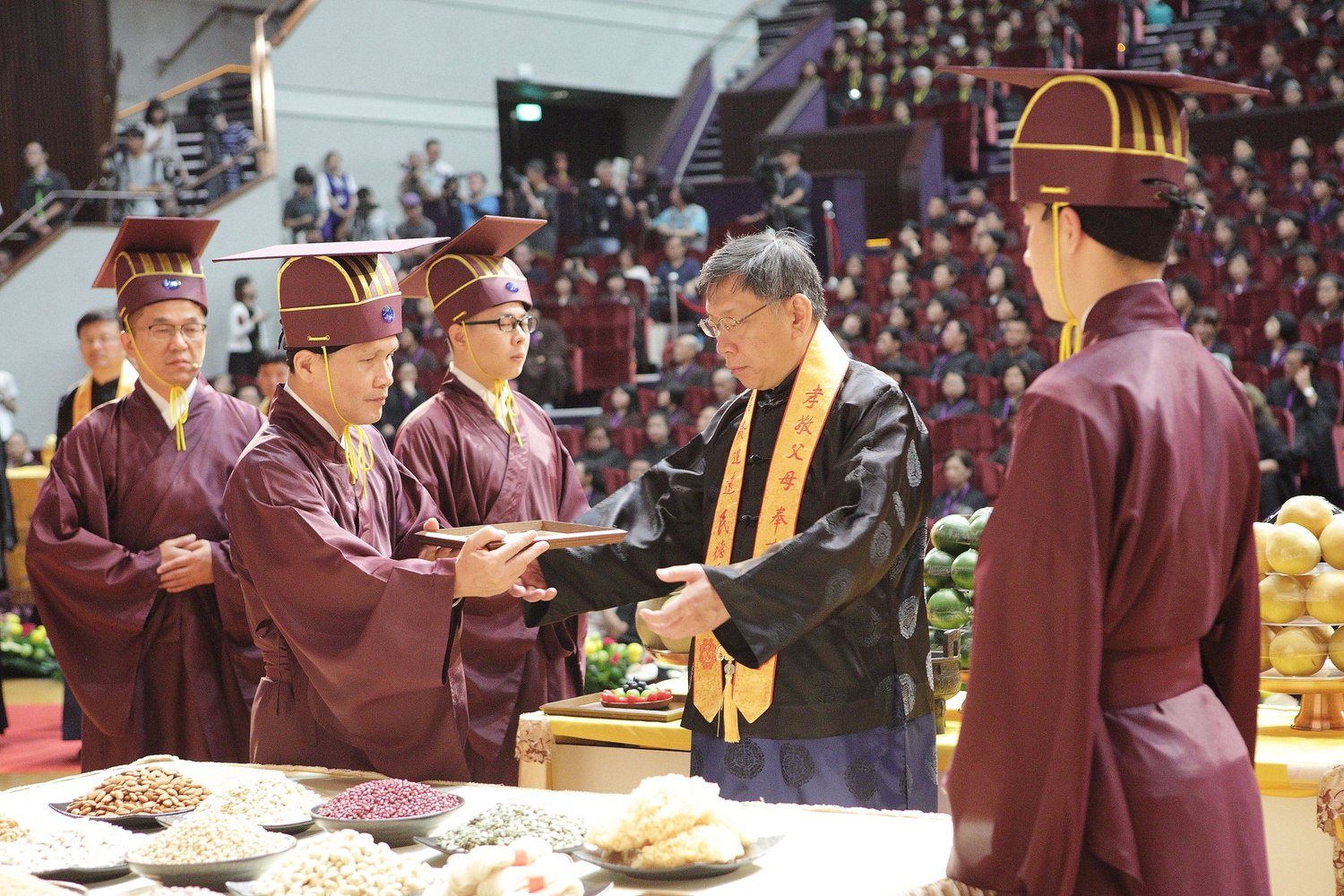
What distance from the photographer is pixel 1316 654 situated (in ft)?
9.41

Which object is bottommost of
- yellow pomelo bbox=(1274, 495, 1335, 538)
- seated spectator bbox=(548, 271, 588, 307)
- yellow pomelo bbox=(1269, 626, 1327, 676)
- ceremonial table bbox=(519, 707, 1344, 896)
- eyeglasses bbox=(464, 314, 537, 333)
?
ceremonial table bbox=(519, 707, 1344, 896)

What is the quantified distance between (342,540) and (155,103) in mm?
11991

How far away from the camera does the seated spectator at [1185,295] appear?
926 cm

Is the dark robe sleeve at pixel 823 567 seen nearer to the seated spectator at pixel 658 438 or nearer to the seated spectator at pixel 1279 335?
the seated spectator at pixel 658 438

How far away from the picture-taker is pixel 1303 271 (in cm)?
999

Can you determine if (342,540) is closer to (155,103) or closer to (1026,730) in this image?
(1026,730)

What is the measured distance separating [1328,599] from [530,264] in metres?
11.0

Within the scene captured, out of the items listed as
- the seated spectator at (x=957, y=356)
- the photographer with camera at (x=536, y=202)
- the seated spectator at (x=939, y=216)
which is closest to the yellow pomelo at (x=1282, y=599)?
the seated spectator at (x=957, y=356)

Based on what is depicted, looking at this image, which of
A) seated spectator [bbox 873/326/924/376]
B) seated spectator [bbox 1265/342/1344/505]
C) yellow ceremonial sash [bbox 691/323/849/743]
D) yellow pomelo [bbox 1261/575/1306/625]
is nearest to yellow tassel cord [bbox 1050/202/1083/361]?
yellow ceremonial sash [bbox 691/323/849/743]

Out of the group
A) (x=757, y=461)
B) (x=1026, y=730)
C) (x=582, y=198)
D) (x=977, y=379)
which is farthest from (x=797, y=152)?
(x=1026, y=730)

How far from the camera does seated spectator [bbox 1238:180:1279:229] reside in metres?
10.9

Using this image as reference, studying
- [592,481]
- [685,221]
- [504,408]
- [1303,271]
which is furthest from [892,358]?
[504,408]

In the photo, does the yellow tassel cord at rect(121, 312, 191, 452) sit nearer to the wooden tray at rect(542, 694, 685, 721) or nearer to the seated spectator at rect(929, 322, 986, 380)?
the wooden tray at rect(542, 694, 685, 721)

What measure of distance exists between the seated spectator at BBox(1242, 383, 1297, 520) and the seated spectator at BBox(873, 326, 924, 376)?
2.49 metres
